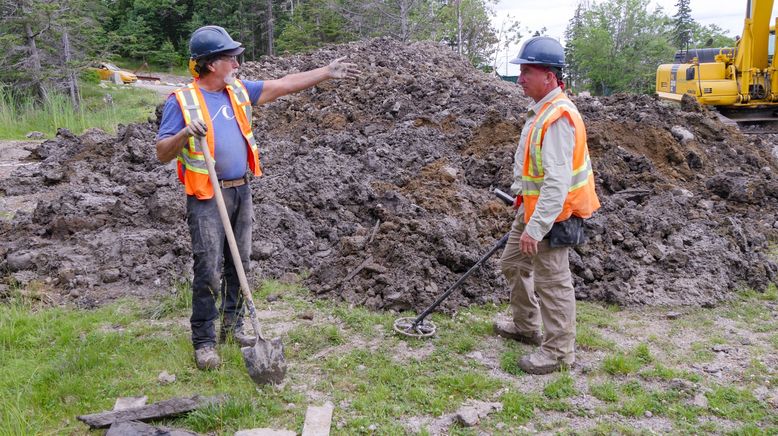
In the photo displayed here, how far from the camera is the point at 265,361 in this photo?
3.58 m

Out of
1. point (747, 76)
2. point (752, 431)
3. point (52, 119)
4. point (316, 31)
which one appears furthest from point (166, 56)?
point (752, 431)

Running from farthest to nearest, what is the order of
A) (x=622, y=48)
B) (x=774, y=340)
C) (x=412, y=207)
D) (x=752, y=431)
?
(x=622, y=48), (x=412, y=207), (x=774, y=340), (x=752, y=431)

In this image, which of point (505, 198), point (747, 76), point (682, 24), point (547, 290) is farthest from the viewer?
point (682, 24)

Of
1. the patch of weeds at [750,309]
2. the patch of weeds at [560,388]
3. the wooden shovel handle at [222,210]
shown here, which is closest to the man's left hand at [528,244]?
the patch of weeds at [560,388]

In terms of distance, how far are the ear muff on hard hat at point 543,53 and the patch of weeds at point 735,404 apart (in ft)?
7.43

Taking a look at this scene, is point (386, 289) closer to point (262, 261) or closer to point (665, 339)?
point (262, 261)

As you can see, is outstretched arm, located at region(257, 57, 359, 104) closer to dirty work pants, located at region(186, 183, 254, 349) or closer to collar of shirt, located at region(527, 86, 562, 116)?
dirty work pants, located at region(186, 183, 254, 349)

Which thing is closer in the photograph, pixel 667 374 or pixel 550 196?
pixel 550 196

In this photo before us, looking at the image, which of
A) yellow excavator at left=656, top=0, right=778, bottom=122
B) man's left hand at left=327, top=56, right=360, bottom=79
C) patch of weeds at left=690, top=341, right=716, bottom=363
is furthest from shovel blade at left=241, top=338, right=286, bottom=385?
yellow excavator at left=656, top=0, right=778, bottom=122

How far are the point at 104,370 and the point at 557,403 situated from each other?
2943 millimetres

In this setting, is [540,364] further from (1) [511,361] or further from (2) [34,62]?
(2) [34,62]

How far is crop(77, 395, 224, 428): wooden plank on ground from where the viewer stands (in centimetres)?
326

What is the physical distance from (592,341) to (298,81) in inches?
114

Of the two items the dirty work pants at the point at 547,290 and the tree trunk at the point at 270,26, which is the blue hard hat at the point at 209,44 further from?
the tree trunk at the point at 270,26
